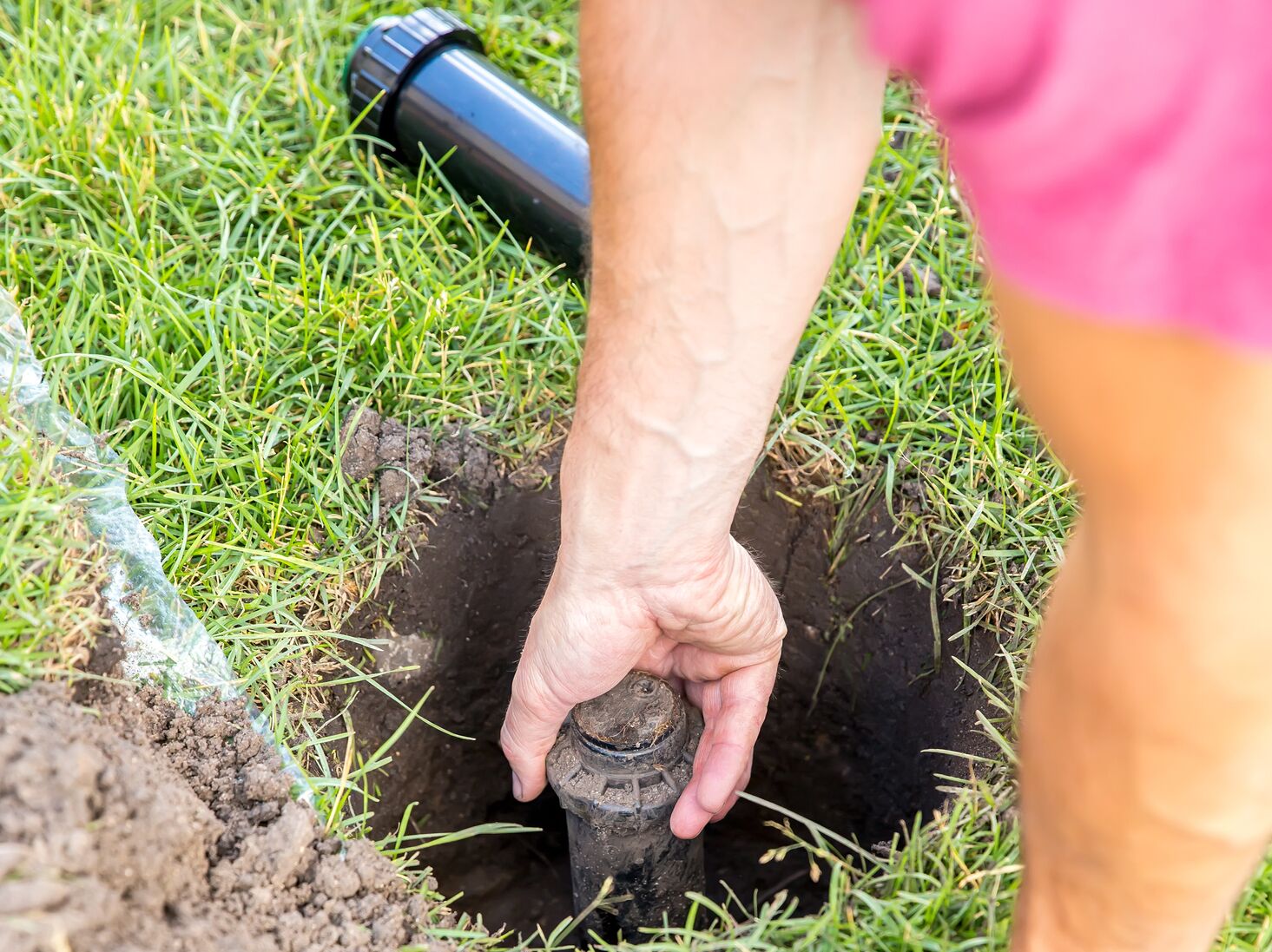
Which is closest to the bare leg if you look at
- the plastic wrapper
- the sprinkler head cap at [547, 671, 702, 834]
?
the sprinkler head cap at [547, 671, 702, 834]

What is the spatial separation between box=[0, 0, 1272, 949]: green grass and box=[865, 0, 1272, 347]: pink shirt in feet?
2.59

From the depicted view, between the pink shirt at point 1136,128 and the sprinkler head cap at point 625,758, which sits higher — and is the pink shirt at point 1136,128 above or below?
above

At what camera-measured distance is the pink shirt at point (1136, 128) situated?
2.03 ft

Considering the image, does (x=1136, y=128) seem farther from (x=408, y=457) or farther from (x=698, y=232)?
(x=408, y=457)

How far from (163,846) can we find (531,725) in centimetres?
55

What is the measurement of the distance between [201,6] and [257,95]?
0.93 feet

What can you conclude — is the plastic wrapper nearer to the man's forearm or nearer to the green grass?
the green grass

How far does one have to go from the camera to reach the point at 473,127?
193 centimetres

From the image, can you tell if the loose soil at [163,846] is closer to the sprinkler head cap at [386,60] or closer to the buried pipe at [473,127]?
the buried pipe at [473,127]

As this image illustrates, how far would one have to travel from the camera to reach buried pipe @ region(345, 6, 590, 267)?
6.21 ft

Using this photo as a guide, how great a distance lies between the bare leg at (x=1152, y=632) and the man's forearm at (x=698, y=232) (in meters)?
0.46

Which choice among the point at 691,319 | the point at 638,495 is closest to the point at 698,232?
the point at 691,319

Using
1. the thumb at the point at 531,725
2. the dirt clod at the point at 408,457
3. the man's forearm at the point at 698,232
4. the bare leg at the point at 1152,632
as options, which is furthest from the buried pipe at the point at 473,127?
the bare leg at the point at 1152,632

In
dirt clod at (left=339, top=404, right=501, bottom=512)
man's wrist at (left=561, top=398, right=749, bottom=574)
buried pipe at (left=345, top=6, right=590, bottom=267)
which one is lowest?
dirt clod at (left=339, top=404, right=501, bottom=512)
